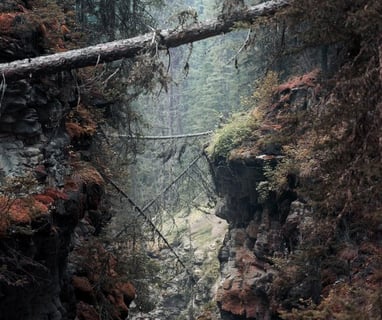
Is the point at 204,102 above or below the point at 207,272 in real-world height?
above

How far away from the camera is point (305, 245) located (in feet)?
32.0

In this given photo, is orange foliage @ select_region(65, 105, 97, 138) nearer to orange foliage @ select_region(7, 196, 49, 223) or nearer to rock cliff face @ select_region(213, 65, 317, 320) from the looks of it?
orange foliage @ select_region(7, 196, 49, 223)

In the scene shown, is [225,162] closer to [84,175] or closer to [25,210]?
[84,175]

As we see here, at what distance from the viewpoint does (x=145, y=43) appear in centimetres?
905

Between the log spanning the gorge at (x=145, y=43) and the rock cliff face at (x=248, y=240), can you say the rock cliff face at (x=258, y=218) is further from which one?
the log spanning the gorge at (x=145, y=43)

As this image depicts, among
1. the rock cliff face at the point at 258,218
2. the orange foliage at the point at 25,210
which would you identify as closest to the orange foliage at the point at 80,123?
the orange foliage at the point at 25,210

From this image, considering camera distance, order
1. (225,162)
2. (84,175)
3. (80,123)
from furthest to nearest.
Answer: (225,162)
(80,123)
(84,175)

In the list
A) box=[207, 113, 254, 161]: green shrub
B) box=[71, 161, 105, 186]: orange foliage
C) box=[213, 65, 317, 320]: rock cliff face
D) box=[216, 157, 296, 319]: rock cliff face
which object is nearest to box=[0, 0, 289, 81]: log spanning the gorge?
box=[71, 161, 105, 186]: orange foliage

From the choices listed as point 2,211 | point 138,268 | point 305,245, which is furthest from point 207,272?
point 2,211

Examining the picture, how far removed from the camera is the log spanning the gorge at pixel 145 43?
27.9 feet

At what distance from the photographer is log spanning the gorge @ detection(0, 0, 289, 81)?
8.52 meters

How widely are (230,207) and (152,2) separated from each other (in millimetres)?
8319

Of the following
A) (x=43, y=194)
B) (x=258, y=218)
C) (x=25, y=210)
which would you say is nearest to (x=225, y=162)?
(x=258, y=218)

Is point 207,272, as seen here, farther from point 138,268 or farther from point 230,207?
point 138,268
